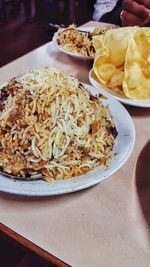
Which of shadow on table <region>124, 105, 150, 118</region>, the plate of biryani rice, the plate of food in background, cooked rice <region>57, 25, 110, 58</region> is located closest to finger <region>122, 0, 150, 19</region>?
cooked rice <region>57, 25, 110, 58</region>

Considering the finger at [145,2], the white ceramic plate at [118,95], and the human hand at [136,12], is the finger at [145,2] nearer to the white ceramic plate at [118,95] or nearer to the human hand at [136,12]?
the human hand at [136,12]

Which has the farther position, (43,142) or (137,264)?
(43,142)

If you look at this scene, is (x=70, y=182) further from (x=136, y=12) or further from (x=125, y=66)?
(x=136, y=12)

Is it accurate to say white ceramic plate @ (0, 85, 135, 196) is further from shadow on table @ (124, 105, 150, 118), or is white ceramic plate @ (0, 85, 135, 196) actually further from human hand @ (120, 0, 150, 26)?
human hand @ (120, 0, 150, 26)

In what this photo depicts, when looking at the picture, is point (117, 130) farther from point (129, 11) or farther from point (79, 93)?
point (129, 11)

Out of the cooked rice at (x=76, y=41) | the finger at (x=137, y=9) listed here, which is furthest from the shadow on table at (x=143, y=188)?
the finger at (x=137, y=9)

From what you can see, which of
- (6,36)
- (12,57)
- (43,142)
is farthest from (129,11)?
(6,36)
